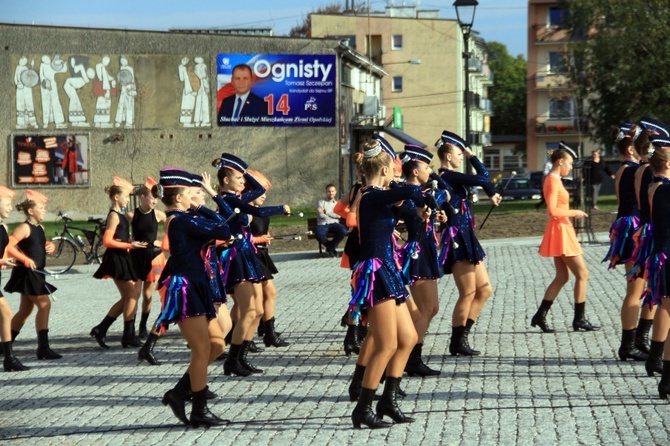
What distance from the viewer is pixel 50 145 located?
46.8 m

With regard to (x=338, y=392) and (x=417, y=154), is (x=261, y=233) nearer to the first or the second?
(x=417, y=154)


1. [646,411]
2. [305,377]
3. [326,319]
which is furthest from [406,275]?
[326,319]

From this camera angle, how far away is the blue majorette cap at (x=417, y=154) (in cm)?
937

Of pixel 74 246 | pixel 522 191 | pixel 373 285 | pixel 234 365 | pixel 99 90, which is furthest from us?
pixel 522 191

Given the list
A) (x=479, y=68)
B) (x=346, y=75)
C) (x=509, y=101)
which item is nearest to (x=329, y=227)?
(x=346, y=75)

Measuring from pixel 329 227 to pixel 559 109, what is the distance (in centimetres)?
6762

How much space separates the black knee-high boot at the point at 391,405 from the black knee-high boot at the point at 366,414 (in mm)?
110

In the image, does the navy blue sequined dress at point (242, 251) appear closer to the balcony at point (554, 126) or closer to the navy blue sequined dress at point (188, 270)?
the navy blue sequined dress at point (188, 270)

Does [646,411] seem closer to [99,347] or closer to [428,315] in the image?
[428,315]

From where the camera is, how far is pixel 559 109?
88.1m

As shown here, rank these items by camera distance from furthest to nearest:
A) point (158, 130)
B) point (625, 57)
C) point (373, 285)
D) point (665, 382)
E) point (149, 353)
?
point (158, 130)
point (625, 57)
point (149, 353)
point (665, 382)
point (373, 285)

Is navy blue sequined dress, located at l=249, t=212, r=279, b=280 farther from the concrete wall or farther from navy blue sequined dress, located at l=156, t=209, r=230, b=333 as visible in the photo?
the concrete wall

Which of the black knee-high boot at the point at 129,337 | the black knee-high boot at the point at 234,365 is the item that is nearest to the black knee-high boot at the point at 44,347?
the black knee-high boot at the point at 129,337

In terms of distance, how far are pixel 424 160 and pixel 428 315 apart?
132 centimetres
